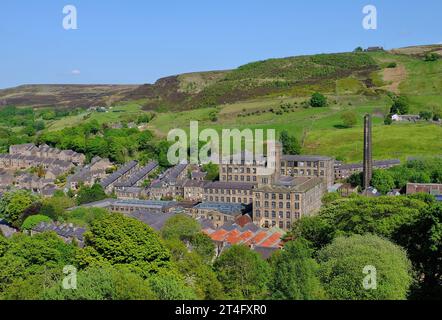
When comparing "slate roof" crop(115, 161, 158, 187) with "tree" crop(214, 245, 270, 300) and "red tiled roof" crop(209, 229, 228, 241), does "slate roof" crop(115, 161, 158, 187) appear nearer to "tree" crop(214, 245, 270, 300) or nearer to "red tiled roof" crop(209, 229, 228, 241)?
"red tiled roof" crop(209, 229, 228, 241)

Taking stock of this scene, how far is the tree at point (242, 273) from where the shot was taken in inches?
1261

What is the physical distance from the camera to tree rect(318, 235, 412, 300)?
1103 inches

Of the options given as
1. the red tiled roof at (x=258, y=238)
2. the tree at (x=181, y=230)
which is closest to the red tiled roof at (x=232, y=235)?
the red tiled roof at (x=258, y=238)

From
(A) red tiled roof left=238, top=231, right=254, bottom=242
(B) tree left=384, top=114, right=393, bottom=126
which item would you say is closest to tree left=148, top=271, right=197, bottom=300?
(A) red tiled roof left=238, top=231, right=254, bottom=242

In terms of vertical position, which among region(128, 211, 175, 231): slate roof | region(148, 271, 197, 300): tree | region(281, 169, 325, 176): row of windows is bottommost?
region(128, 211, 175, 231): slate roof

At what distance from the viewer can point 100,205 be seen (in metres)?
73.1

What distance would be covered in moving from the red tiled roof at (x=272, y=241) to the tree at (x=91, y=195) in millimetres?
32373

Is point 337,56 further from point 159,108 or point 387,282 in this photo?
point 387,282

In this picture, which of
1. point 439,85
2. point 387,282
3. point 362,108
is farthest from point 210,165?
point 439,85

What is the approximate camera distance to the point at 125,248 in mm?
34094

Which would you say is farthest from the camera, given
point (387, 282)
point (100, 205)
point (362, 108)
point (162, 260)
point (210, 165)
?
point (362, 108)

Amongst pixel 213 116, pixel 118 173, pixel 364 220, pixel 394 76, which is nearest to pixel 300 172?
pixel 118 173

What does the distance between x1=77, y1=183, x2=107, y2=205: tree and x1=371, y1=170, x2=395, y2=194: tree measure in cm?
3899

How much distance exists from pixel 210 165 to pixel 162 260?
5524cm
